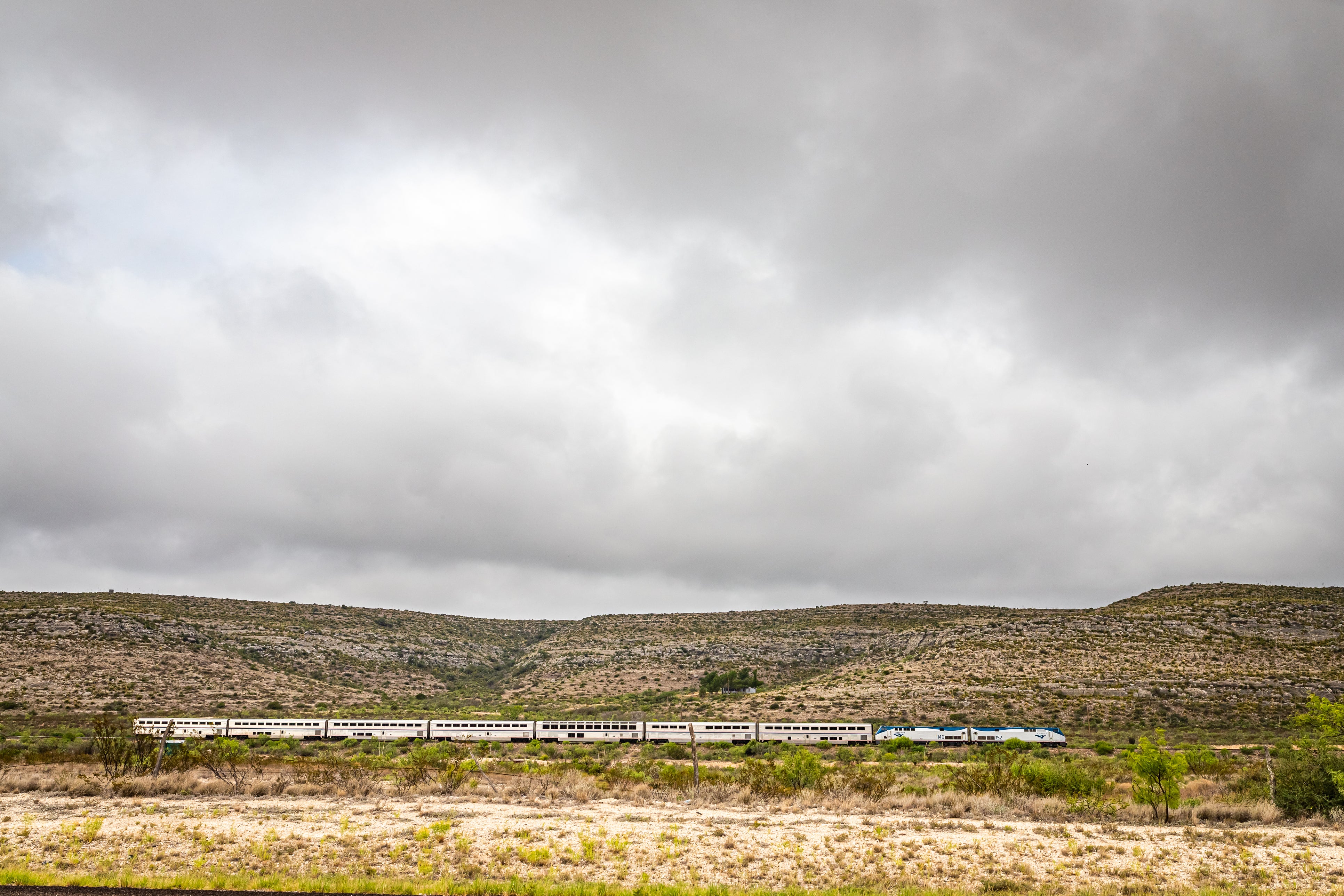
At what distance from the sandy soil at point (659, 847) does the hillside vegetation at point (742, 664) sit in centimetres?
3982

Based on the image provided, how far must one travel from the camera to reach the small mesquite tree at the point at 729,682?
86312 millimetres

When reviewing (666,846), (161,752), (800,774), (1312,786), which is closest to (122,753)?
(161,752)

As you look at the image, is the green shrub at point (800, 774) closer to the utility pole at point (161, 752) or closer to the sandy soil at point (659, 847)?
the sandy soil at point (659, 847)

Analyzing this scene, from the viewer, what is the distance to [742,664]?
334 feet

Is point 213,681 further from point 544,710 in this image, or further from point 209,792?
point 209,792

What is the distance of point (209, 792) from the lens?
26.1 metres

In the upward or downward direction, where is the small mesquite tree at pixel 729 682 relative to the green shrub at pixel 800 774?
downward

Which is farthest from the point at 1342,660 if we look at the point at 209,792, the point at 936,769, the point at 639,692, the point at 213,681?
the point at 213,681

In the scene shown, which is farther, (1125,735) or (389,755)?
(1125,735)

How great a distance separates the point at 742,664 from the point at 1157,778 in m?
81.0

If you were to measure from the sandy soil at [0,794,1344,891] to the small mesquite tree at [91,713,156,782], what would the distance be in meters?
4.73

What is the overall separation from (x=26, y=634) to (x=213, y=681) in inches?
Result: 791

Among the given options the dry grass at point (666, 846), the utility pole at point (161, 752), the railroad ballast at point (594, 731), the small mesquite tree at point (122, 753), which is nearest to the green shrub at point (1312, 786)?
the dry grass at point (666, 846)

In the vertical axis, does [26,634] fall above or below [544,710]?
above
